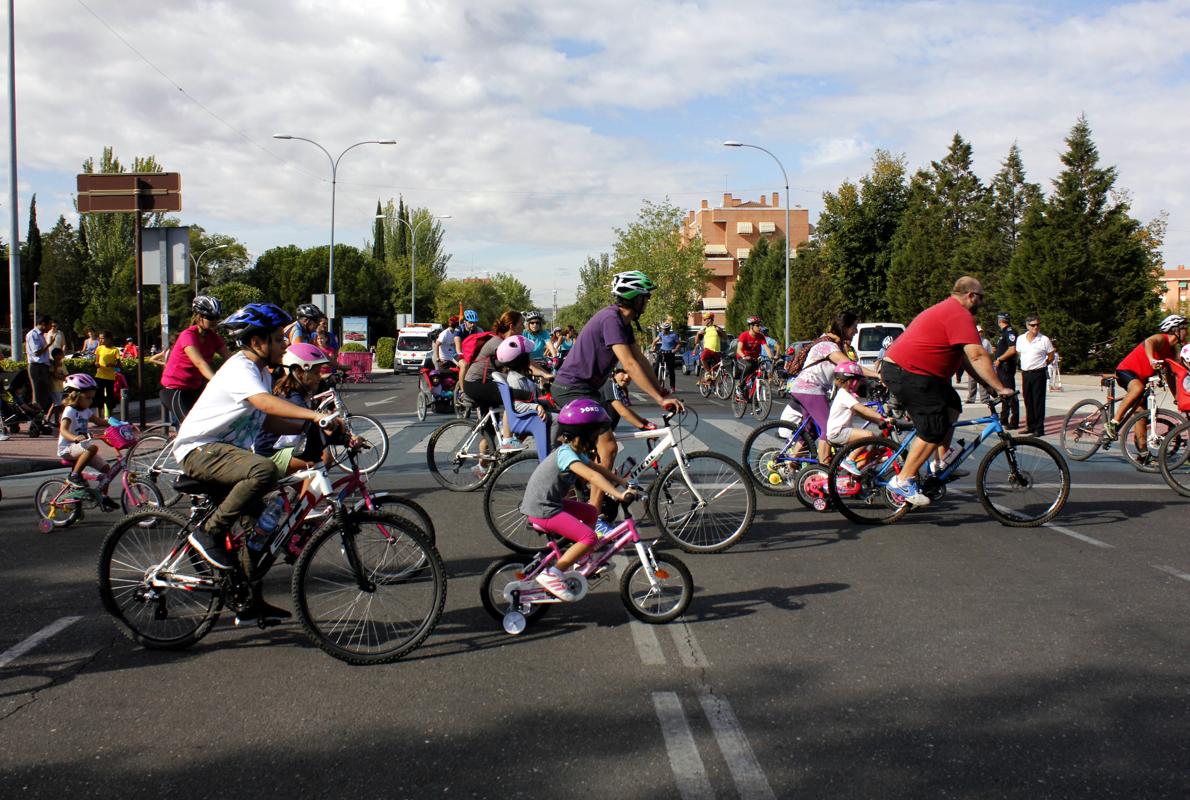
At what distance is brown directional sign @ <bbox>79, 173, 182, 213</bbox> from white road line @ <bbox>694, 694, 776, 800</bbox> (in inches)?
442

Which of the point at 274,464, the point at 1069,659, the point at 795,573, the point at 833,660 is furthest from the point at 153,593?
the point at 1069,659

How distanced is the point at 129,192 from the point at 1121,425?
12.5m

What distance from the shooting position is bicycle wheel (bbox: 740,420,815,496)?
9.01 m

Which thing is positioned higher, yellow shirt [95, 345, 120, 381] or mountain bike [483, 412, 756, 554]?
yellow shirt [95, 345, 120, 381]

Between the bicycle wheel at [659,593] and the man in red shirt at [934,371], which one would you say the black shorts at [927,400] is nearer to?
the man in red shirt at [934,371]

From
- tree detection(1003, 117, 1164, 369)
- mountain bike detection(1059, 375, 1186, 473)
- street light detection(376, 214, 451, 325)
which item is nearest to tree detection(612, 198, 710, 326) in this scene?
street light detection(376, 214, 451, 325)

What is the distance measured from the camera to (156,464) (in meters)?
8.36

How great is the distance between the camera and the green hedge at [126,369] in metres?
19.8

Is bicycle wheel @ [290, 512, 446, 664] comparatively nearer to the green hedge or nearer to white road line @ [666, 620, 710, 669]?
white road line @ [666, 620, 710, 669]

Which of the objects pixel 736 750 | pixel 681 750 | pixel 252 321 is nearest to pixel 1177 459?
pixel 736 750

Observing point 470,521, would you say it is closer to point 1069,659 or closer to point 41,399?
point 1069,659

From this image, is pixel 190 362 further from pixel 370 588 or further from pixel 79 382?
pixel 370 588

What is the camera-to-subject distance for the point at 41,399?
58.1 ft

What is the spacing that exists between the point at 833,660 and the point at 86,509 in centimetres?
679
